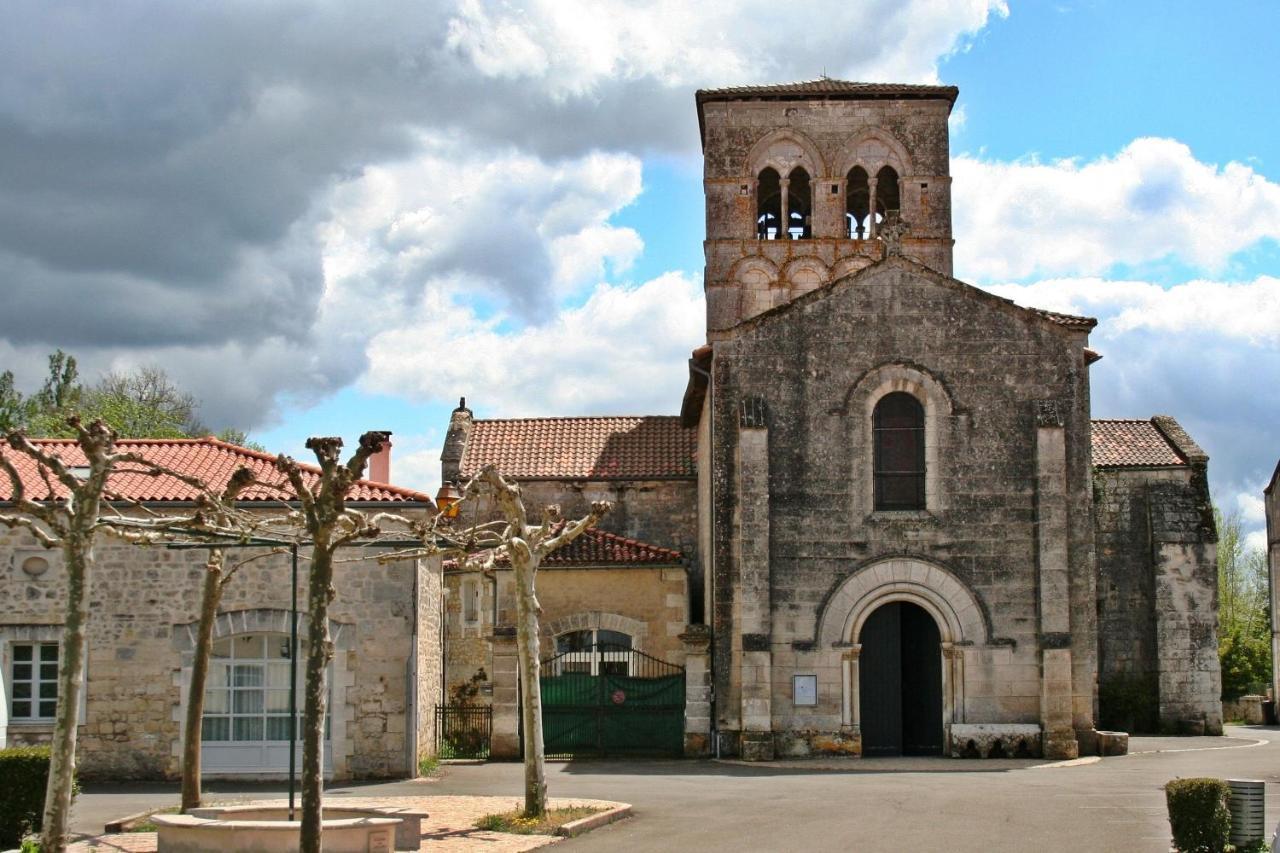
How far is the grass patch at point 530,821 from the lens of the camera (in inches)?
600

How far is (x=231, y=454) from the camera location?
2403 cm

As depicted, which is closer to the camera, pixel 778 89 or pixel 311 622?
pixel 311 622

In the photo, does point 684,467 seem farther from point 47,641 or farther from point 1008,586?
point 47,641

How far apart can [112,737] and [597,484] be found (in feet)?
48.6

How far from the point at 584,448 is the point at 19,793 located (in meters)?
22.4

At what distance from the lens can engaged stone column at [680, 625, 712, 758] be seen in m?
25.4

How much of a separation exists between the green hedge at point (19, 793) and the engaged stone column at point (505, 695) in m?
11.7

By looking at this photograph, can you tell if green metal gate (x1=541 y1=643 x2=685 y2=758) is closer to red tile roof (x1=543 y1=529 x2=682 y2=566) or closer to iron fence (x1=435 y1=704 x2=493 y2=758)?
iron fence (x1=435 y1=704 x2=493 y2=758)

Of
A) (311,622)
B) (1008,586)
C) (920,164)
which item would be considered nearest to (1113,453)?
(920,164)

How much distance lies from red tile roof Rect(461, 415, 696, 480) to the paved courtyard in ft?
35.6

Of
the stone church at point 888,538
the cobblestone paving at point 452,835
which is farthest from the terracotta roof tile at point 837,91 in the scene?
the cobblestone paving at point 452,835

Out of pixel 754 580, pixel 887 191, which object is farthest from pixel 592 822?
pixel 887 191

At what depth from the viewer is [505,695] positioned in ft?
83.3

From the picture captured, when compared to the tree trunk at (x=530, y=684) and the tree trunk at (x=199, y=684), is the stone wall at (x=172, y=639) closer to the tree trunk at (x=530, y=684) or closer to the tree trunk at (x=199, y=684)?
the tree trunk at (x=530, y=684)
